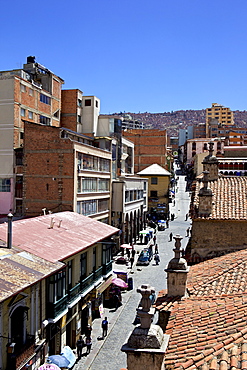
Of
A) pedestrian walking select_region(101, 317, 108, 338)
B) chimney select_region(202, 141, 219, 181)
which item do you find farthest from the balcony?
chimney select_region(202, 141, 219, 181)

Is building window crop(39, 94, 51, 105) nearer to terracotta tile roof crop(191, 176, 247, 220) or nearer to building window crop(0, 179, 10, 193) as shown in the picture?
A: building window crop(0, 179, 10, 193)

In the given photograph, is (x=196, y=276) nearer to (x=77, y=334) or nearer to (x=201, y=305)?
(x=201, y=305)

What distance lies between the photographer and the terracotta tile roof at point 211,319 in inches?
320

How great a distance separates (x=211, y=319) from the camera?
11.0 metres

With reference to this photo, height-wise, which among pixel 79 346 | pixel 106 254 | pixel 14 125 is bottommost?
pixel 79 346

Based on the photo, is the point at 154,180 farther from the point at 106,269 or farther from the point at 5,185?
the point at 106,269

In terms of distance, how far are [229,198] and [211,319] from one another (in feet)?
40.1

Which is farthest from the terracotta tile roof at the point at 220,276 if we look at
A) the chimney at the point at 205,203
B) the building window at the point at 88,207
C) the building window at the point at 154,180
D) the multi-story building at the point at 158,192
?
the building window at the point at 154,180

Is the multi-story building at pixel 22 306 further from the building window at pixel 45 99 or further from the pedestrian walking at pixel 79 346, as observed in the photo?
the building window at pixel 45 99

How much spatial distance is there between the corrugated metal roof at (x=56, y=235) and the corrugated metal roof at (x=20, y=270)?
758 millimetres

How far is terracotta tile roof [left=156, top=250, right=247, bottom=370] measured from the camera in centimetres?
814

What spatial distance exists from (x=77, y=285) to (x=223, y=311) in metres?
11.4

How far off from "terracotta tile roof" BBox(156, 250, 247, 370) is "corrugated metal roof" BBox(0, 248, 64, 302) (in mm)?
4803

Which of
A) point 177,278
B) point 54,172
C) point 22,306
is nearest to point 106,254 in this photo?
point 54,172
